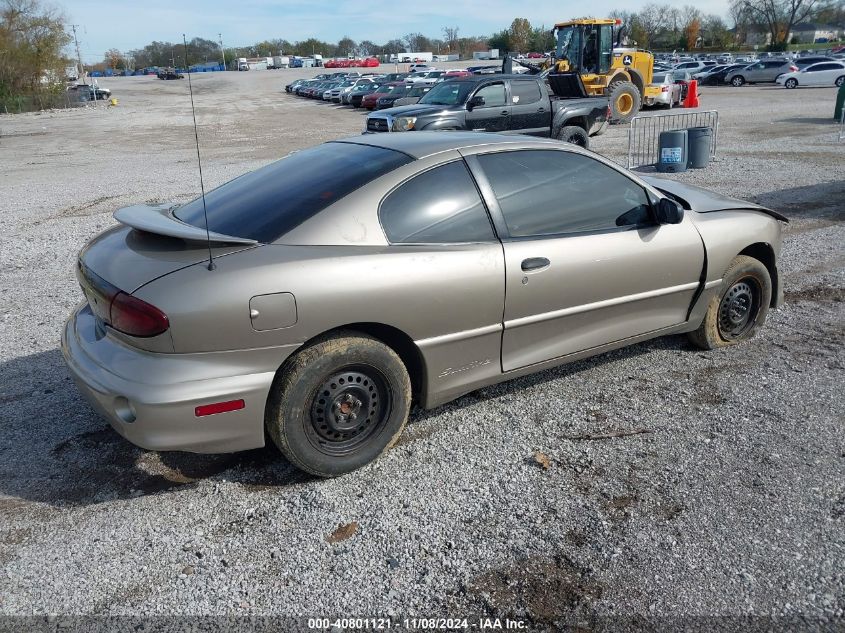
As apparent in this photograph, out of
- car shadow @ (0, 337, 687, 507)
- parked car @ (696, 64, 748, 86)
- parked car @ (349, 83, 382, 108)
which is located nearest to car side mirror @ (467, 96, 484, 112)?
car shadow @ (0, 337, 687, 507)

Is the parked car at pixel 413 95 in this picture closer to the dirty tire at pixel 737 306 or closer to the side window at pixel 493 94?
the side window at pixel 493 94

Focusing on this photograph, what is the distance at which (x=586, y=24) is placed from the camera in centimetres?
2425

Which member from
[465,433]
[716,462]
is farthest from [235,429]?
[716,462]

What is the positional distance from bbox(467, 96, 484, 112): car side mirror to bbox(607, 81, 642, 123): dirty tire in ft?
33.2

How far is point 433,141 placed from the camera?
13.2 ft

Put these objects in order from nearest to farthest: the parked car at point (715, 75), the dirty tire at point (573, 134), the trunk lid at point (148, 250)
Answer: the trunk lid at point (148, 250) → the dirty tire at point (573, 134) → the parked car at point (715, 75)

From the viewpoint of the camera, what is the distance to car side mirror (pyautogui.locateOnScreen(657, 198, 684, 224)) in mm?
4230

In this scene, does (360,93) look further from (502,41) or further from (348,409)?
(502,41)

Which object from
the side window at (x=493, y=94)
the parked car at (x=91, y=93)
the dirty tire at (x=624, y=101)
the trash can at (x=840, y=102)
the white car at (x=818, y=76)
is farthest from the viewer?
the parked car at (x=91, y=93)

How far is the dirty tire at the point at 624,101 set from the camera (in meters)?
23.5

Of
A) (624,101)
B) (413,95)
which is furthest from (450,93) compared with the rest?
(413,95)

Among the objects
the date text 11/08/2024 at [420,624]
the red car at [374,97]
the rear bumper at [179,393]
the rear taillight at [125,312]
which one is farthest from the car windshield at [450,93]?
the red car at [374,97]

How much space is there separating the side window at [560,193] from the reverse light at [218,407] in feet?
5.72

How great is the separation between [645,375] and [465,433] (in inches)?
57.6
